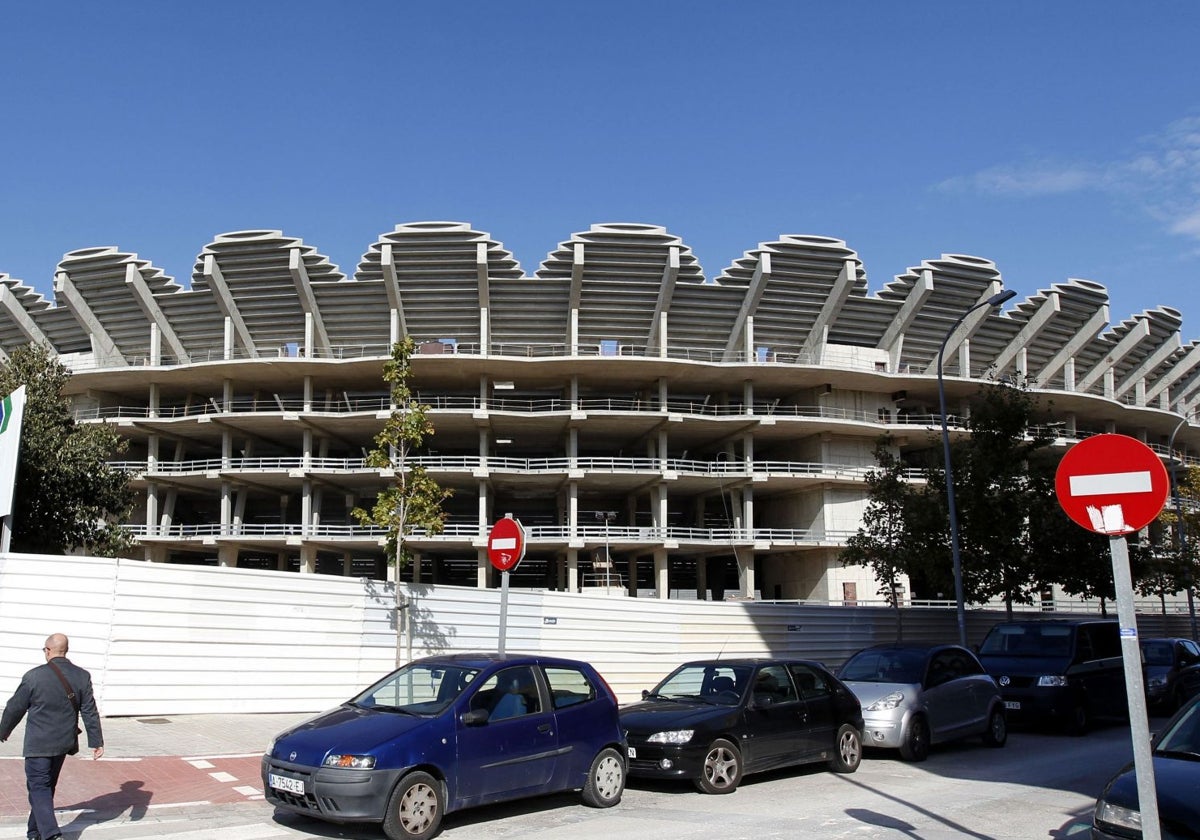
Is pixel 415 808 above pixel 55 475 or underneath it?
underneath

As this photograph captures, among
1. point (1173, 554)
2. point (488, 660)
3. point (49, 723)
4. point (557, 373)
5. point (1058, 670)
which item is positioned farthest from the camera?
point (557, 373)

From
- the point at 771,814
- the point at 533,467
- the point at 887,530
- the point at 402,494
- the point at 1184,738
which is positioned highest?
the point at 533,467

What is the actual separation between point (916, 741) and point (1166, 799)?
274 inches

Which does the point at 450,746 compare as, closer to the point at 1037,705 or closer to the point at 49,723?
the point at 49,723

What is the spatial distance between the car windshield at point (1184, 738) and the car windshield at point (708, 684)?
4696 mm

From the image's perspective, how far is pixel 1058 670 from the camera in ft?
50.0

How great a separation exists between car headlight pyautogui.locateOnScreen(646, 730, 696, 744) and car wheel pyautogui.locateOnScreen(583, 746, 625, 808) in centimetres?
62

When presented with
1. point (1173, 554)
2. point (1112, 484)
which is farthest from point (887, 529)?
point (1112, 484)

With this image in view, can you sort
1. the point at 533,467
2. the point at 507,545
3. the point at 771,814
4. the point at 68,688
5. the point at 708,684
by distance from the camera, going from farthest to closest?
the point at 533,467 < the point at 507,545 < the point at 708,684 < the point at 771,814 < the point at 68,688

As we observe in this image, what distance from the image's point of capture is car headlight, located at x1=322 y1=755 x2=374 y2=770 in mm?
7352

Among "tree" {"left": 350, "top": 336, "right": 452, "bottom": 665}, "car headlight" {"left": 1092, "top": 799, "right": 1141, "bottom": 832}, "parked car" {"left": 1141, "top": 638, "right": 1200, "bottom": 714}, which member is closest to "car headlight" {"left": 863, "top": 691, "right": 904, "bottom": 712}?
"car headlight" {"left": 1092, "top": 799, "right": 1141, "bottom": 832}

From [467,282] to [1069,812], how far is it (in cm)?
3709

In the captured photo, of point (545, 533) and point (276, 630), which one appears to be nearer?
point (276, 630)

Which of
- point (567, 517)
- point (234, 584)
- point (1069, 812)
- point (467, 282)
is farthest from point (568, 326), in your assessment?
point (1069, 812)
